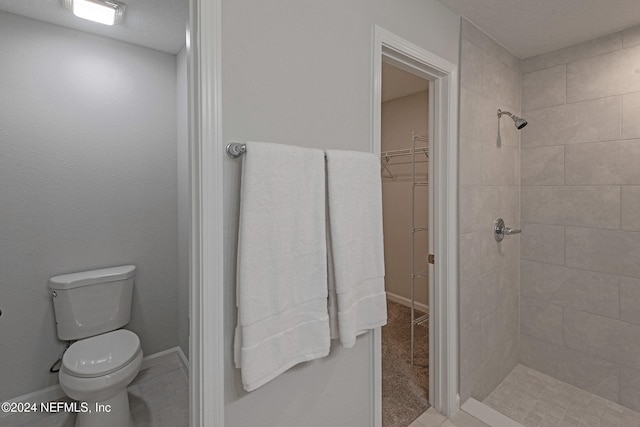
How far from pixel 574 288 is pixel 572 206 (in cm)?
55

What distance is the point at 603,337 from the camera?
1.98 m

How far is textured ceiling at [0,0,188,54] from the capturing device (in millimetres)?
1730

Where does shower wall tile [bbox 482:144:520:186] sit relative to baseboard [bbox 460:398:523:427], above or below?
above

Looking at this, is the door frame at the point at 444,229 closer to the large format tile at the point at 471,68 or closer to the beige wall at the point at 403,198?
the large format tile at the point at 471,68

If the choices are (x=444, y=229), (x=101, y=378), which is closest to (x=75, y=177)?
(x=101, y=378)

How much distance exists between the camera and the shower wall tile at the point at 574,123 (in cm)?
190

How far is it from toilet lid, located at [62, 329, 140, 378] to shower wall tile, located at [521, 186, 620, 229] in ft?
9.14

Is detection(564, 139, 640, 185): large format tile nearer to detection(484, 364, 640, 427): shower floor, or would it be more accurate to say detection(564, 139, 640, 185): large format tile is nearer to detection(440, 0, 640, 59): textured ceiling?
detection(440, 0, 640, 59): textured ceiling

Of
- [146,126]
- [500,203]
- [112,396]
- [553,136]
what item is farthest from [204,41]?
[553,136]

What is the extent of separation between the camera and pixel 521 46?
2062mm

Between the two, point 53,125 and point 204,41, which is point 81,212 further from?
point 204,41

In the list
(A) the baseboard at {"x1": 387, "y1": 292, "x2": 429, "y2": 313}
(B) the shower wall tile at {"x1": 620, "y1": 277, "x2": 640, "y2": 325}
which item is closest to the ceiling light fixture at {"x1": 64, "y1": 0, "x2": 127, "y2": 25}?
(B) the shower wall tile at {"x1": 620, "y1": 277, "x2": 640, "y2": 325}

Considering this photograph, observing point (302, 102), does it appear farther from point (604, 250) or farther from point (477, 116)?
point (604, 250)

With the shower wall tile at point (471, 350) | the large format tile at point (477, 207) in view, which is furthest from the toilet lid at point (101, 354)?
the large format tile at point (477, 207)
